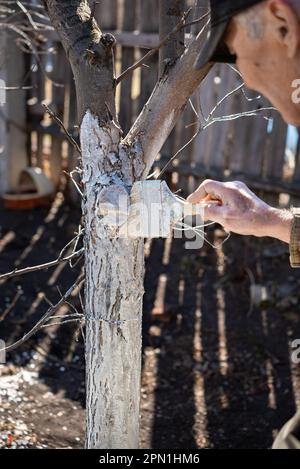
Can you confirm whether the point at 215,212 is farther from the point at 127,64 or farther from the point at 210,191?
the point at 127,64

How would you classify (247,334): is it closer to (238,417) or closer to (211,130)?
(238,417)

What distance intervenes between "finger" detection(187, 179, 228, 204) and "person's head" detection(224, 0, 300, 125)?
0.52 m

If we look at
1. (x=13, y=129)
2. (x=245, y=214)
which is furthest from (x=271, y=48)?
(x=13, y=129)

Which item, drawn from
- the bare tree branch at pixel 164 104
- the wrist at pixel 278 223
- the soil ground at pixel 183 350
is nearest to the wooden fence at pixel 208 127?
the soil ground at pixel 183 350

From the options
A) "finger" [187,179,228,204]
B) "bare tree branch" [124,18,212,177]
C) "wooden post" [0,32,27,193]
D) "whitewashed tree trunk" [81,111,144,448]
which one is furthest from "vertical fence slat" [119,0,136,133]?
"finger" [187,179,228,204]

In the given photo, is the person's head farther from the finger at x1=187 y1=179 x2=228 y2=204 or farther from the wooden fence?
the wooden fence

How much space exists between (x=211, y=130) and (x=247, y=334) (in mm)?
1938

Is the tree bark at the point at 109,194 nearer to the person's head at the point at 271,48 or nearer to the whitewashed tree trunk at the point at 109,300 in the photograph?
the whitewashed tree trunk at the point at 109,300

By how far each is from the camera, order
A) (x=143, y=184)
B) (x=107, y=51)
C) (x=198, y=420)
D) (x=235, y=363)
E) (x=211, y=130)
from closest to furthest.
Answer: (x=143, y=184) → (x=107, y=51) → (x=198, y=420) → (x=235, y=363) → (x=211, y=130)

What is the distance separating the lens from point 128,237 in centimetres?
241

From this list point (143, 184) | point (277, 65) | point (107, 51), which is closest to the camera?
point (277, 65)

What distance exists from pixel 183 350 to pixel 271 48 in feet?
11.3

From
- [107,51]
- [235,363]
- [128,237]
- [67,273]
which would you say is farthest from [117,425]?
[67,273]

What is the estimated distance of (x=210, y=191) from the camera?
82.8 inches
